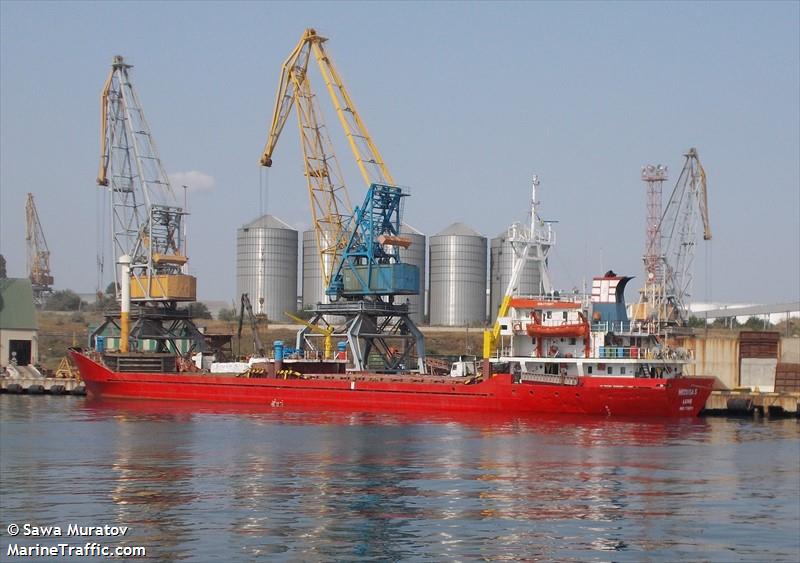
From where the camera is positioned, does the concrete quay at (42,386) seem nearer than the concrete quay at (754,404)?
No

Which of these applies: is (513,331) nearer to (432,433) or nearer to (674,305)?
(432,433)

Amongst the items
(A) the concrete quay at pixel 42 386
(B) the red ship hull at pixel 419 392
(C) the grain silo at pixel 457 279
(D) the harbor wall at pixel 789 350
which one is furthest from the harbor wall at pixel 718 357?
(C) the grain silo at pixel 457 279

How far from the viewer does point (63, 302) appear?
6427 inches

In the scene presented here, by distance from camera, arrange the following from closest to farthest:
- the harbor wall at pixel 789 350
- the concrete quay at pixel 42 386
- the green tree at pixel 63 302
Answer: the harbor wall at pixel 789 350, the concrete quay at pixel 42 386, the green tree at pixel 63 302

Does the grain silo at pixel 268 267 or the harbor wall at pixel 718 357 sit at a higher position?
the grain silo at pixel 268 267

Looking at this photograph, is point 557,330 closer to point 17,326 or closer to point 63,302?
point 17,326

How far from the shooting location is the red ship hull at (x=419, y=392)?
53375mm

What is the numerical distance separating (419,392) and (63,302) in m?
117

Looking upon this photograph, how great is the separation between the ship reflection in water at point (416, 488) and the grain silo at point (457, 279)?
71.0m

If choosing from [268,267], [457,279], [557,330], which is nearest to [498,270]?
[457,279]

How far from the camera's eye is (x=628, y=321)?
5569cm

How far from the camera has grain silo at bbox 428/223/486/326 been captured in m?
121

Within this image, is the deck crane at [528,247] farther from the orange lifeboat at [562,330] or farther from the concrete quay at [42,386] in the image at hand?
the concrete quay at [42,386]

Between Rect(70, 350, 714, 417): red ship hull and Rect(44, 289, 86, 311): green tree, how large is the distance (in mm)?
91118
